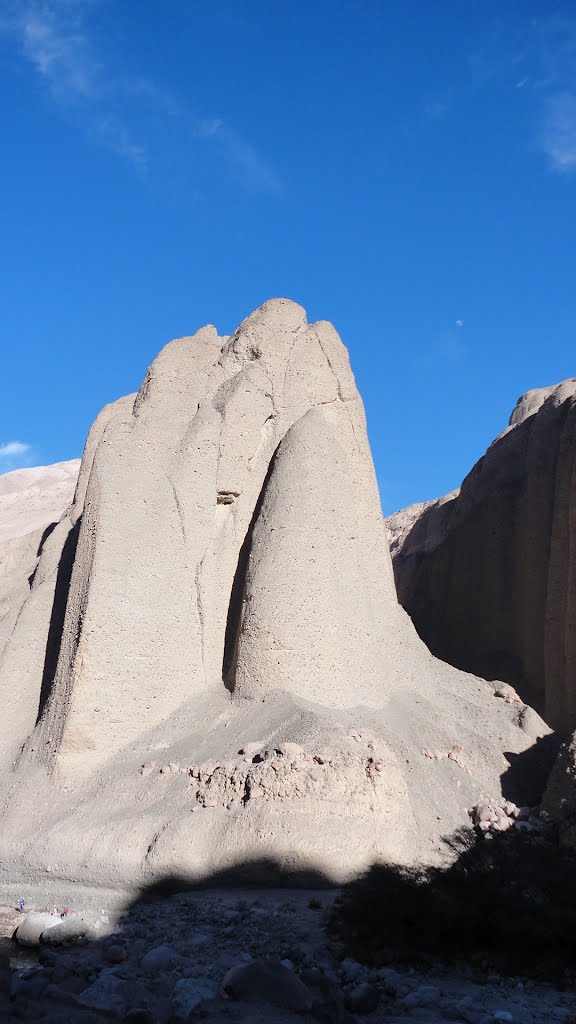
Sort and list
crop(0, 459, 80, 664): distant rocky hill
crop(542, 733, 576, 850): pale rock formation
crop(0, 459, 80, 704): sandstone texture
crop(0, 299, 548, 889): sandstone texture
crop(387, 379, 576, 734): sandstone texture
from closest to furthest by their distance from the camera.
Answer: crop(0, 299, 548, 889): sandstone texture < crop(542, 733, 576, 850): pale rock formation < crop(387, 379, 576, 734): sandstone texture < crop(0, 459, 80, 704): sandstone texture < crop(0, 459, 80, 664): distant rocky hill

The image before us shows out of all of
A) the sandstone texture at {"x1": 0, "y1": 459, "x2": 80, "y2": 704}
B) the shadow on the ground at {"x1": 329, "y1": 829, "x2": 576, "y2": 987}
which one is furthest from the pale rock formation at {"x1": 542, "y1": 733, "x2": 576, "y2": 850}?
the sandstone texture at {"x1": 0, "y1": 459, "x2": 80, "y2": 704}

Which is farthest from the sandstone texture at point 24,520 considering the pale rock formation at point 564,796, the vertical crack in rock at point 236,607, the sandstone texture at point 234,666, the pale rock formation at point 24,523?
the pale rock formation at point 564,796

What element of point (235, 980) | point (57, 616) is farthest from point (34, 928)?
point (57, 616)

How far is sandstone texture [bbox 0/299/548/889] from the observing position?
885 centimetres

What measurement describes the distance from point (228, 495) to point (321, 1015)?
846 cm

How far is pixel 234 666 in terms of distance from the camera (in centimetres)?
1127

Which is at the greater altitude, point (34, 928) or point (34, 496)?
point (34, 496)

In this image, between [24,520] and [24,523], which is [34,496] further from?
[24,523]

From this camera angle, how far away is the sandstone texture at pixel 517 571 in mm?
14602

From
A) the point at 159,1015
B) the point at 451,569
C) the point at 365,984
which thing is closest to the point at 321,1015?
the point at 365,984

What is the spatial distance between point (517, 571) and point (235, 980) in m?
12.3

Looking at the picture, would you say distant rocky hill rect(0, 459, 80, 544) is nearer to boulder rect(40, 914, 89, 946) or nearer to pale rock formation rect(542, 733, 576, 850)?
pale rock formation rect(542, 733, 576, 850)

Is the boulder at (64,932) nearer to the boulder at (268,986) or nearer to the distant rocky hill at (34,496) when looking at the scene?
the boulder at (268,986)

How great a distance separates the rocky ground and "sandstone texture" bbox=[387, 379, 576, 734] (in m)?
8.36
